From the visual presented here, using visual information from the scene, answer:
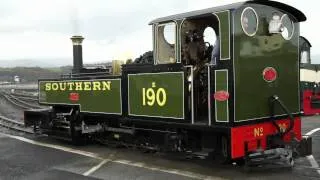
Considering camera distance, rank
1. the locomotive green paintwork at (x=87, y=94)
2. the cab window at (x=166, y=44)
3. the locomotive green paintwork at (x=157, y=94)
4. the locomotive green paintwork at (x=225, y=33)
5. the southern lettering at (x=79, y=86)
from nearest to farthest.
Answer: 1. the locomotive green paintwork at (x=225, y=33)
2. the locomotive green paintwork at (x=157, y=94)
3. the cab window at (x=166, y=44)
4. the locomotive green paintwork at (x=87, y=94)
5. the southern lettering at (x=79, y=86)

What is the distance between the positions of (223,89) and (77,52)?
6046 millimetres

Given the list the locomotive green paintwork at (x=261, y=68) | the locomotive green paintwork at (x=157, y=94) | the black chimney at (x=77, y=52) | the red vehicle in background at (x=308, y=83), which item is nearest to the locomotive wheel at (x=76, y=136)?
the black chimney at (x=77, y=52)

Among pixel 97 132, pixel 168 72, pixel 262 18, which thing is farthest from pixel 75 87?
pixel 262 18

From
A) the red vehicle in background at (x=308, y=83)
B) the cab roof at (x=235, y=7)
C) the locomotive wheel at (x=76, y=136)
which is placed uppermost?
the cab roof at (x=235, y=7)

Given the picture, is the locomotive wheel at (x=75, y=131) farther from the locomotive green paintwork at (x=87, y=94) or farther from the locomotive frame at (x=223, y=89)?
the locomotive frame at (x=223, y=89)

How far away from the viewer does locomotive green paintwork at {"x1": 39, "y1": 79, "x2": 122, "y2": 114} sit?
35.0 feet

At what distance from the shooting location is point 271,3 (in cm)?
877

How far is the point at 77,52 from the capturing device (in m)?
13.2

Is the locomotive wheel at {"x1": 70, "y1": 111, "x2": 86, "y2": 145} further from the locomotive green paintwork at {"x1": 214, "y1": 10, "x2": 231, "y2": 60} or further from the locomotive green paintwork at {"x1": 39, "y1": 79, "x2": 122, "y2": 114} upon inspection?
the locomotive green paintwork at {"x1": 214, "y1": 10, "x2": 231, "y2": 60}

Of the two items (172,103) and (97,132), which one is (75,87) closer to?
(97,132)

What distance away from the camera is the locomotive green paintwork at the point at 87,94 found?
35.0 feet

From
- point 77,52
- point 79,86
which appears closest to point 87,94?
point 79,86

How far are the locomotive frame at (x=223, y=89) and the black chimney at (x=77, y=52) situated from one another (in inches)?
118

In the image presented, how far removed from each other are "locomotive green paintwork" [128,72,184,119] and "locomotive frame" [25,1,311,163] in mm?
18
